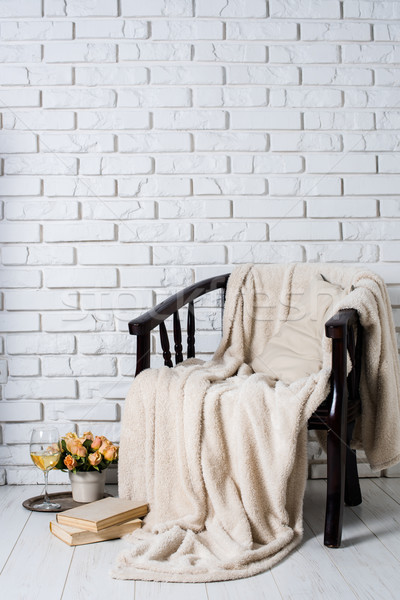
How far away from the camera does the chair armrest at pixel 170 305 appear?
5.83 feet

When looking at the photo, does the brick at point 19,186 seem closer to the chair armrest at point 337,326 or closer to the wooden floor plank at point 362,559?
the chair armrest at point 337,326

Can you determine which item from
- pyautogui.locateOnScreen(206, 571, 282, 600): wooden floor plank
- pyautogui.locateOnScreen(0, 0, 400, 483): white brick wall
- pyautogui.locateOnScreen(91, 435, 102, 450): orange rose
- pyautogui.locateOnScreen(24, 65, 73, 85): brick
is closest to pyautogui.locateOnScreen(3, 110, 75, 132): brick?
pyautogui.locateOnScreen(0, 0, 400, 483): white brick wall

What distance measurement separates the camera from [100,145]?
2.31 meters

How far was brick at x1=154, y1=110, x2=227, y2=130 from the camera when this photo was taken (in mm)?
2307

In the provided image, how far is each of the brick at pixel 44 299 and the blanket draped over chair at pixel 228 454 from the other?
63 cm

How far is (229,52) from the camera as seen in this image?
2312 millimetres

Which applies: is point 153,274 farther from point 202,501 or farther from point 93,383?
point 202,501

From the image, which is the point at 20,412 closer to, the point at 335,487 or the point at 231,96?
the point at 335,487

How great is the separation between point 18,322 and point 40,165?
580mm

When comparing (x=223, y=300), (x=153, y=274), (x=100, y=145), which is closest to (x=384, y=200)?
(x=223, y=300)

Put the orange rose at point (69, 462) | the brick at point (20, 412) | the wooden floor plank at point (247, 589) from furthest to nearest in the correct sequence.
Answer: the brick at point (20, 412) < the orange rose at point (69, 462) < the wooden floor plank at point (247, 589)

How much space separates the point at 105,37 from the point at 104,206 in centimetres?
62

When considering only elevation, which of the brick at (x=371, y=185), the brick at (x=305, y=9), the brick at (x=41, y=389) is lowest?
the brick at (x=41, y=389)

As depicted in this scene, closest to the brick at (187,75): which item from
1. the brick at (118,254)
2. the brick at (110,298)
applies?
the brick at (118,254)
